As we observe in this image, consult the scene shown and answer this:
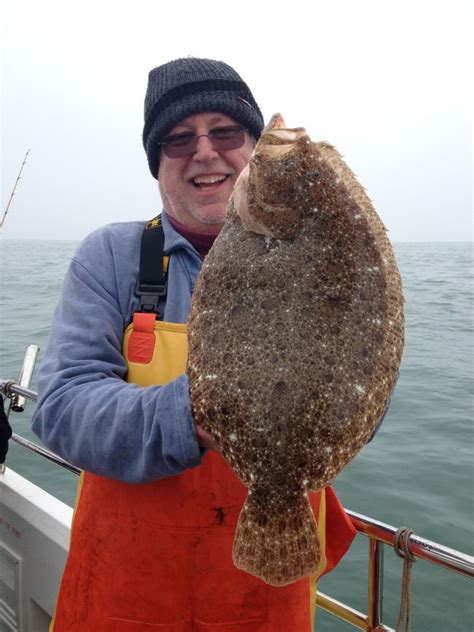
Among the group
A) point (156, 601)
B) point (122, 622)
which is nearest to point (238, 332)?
point (156, 601)

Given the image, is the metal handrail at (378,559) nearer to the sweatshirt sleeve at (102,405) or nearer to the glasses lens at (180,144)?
the sweatshirt sleeve at (102,405)

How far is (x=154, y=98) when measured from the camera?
269cm

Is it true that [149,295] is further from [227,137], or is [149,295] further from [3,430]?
[3,430]

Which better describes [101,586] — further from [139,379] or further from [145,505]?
[139,379]

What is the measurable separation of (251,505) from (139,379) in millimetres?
783

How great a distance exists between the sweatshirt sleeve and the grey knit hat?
89 centimetres

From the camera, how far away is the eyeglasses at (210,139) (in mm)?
2549

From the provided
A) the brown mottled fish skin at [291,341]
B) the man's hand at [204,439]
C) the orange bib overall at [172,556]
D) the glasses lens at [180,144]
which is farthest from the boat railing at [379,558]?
the glasses lens at [180,144]

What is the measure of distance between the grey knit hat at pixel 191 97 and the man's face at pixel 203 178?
2.0 inches

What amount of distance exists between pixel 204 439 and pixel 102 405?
40 cm

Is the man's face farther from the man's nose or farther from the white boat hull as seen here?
the white boat hull

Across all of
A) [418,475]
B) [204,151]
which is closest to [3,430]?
[204,151]

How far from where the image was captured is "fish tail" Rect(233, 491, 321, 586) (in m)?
1.63

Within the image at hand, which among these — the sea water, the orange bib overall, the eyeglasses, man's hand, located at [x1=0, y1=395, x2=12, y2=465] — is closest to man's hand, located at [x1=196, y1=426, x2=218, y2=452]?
the orange bib overall
